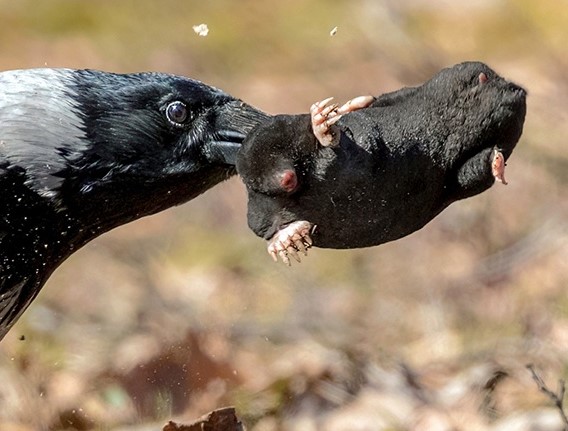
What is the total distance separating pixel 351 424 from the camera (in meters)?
4.62

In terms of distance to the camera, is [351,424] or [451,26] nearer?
[351,424]

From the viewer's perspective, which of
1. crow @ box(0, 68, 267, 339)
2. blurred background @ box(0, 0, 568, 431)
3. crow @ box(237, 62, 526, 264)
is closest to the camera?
crow @ box(237, 62, 526, 264)

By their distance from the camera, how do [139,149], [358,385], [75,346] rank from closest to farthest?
[139,149], [358,385], [75,346]

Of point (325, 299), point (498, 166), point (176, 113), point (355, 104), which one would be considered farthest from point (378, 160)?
point (325, 299)

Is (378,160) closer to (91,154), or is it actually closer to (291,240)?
(291,240)

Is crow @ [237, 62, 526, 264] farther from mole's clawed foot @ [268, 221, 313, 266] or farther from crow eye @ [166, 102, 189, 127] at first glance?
crow eye @ [166, 102, 189, 127]

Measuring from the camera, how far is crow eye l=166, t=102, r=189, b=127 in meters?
3.94

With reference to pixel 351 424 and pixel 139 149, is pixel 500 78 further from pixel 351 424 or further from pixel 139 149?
pixel 351 424

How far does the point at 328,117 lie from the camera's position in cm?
322

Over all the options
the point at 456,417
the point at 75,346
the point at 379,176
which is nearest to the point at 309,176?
the point at 379,176

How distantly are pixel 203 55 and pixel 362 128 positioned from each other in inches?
232

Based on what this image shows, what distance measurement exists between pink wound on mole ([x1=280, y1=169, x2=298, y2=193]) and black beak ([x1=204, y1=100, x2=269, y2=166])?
25.6 inches

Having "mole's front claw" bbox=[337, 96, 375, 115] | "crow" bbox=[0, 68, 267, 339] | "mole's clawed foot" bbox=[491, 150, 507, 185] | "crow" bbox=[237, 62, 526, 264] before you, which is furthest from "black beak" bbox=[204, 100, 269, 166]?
"mole's clawed foot" bbox=[491, 150, 507, 185]

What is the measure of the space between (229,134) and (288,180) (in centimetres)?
71
